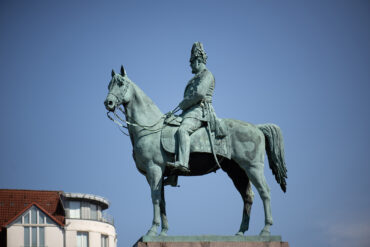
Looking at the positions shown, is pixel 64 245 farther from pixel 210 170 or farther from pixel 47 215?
pixel 210 170

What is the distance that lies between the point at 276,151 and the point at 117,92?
175 inches

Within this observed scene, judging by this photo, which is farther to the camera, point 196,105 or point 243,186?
point 243,186

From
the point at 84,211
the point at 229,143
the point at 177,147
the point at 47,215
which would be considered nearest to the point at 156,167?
the point at 177,147

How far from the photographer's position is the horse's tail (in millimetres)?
17469

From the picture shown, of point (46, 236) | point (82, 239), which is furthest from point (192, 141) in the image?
point (82, 239)

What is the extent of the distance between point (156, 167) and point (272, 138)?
3.26 m

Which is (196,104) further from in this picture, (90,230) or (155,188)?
(90,230)

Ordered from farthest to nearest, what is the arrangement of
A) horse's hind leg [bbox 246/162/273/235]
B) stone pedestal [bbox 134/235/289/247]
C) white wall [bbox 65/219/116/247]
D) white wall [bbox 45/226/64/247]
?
white wall [bbox 65/219/116/247], white wall [bbox 45/226/64/247], horse's hind leg [bbox 246/162/273/235], stone pedestal [bbox 134/235/289/247]

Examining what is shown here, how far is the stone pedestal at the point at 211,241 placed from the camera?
15.8 meters

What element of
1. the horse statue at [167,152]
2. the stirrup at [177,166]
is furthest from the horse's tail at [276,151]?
the stirrup at [177,166]

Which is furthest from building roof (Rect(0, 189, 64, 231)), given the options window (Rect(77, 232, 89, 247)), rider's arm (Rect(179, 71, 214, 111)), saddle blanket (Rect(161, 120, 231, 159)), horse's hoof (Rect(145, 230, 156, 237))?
horse's hoof (Rect(145, 230, 156, 237))

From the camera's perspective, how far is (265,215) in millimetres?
16688

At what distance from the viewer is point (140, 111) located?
56.2 ft

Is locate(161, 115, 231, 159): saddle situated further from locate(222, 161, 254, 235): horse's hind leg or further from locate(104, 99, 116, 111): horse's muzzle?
locate(104, 99, 116, 111): horse's muzzle
